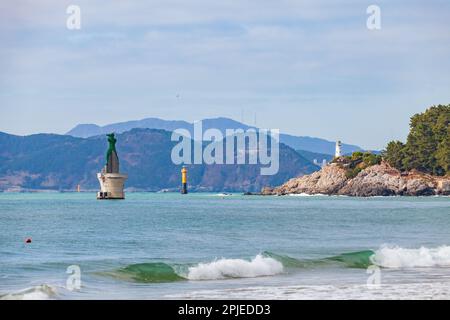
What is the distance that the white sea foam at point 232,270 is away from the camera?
36094 mm

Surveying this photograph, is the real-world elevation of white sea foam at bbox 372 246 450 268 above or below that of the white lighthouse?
below

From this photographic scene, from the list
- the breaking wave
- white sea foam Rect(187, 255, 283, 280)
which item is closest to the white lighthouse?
the breaking wave

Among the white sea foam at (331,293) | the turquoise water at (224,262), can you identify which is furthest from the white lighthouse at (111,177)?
the white sea foam at (331,293)

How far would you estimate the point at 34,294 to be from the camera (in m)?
28.2

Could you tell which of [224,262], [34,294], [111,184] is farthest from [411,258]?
[111,184]

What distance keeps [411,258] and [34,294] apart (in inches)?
770

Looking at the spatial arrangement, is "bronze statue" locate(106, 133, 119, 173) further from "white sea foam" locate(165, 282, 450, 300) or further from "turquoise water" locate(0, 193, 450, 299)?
"white sea foam" locate(165, 282, 450, 300)

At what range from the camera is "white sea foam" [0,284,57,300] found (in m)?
27.7

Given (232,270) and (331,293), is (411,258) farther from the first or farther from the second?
(331,293)

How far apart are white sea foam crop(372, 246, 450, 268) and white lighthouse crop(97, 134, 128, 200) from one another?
125 m

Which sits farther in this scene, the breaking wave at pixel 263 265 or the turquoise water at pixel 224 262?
the breaking wave at pixel 263 265

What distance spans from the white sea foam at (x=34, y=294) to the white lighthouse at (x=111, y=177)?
13555cm

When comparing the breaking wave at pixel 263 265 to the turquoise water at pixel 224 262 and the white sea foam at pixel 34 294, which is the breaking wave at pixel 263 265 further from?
the white sea foam at pixel 34 294
